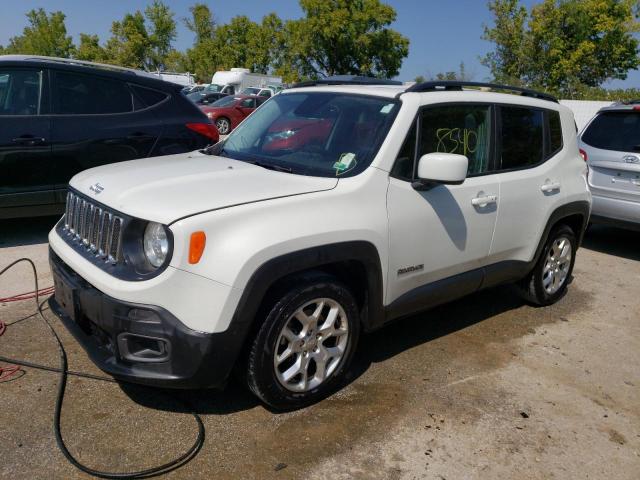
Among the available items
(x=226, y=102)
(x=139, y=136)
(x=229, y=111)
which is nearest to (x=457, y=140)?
(x=139, y=136)

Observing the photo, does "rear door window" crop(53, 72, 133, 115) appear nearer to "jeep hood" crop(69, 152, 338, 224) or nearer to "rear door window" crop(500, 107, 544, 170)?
"jeep hood" crop(69, 152, 338, 224)

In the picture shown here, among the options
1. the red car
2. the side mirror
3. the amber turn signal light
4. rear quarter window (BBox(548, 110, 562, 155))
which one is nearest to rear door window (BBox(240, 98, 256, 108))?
the red car

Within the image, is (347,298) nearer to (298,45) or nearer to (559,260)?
(559,260)

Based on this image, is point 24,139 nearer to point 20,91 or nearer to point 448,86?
point 20,91

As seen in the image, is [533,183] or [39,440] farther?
[533,183]

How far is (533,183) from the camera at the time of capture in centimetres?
439

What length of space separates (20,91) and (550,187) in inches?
191

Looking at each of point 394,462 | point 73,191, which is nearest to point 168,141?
point 73,191

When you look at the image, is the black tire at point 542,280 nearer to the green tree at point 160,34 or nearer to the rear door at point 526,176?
the rear door at point 526,176

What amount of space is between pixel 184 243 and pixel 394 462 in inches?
57.4

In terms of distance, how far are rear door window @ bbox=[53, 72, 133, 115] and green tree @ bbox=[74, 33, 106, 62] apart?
174 ft

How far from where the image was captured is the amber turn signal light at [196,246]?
8.75 feet

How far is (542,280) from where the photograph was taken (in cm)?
492

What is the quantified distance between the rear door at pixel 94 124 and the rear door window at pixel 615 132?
16.4ft
